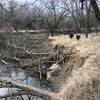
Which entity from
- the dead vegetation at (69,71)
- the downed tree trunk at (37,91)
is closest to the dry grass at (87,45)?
the dead vegetation at (69,71)

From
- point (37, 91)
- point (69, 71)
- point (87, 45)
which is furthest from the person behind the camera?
point (87, 45)

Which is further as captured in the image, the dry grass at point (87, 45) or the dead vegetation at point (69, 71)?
the dry grass at point (87, 45)

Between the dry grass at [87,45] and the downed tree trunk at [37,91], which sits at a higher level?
the dry grass at [87,45]

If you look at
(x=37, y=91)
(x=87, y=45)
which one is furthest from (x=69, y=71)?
(x=37, y=91)

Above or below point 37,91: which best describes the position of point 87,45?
above

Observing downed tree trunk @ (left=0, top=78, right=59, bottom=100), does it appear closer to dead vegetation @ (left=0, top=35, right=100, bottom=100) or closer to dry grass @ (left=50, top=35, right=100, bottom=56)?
dead vegetation @ (left=0, top=35, right=100, bottom=100)

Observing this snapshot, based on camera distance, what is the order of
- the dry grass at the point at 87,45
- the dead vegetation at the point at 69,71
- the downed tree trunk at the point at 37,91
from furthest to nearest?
the dry grass at the point at 87,45 → the downed tree trunk at the point at 37,91 → the dead vegetation at the point at 69,71

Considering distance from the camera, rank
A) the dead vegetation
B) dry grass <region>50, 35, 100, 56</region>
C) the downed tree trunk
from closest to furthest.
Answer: the dead vegetation < the downed tree trunk < dry grass <region>50, 35, 100, 56</region>

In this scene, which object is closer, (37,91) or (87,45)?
(37,91)

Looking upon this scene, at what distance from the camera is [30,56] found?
19.7m

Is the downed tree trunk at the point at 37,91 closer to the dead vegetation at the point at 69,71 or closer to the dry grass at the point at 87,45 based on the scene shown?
the dead vegetation at the point at 69,71

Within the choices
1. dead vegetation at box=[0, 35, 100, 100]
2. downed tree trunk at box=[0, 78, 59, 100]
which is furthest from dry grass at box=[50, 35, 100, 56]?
downed tree trunk at box=[0, 78, 59, 100]

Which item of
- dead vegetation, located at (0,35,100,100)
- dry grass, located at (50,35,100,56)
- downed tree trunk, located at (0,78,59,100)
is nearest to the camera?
dead vegetation, located at (0,35,100,100)

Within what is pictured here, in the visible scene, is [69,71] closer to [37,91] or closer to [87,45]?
[87,45]
